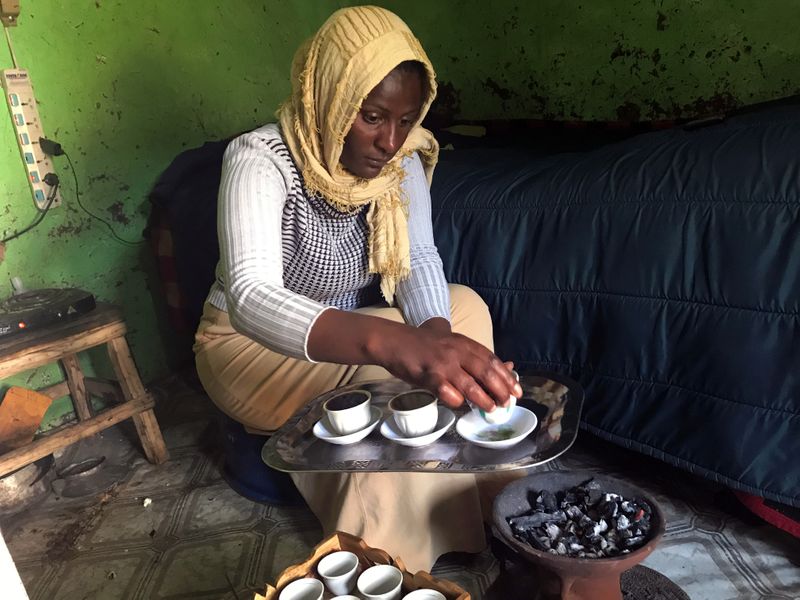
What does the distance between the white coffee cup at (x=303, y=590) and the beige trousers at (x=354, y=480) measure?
0.25 m

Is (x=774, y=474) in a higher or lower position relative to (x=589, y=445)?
higher

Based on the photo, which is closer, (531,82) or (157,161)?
(157,161)

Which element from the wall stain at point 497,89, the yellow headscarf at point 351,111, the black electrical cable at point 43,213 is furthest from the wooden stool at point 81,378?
the wall stain at point 497,89

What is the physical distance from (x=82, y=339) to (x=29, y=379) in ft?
1.27

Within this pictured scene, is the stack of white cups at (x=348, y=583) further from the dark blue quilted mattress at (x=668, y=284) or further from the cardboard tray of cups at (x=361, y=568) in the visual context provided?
the dark blue quilted mattress at (x=668, y=284)

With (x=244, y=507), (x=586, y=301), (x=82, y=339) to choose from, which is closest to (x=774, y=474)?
(x=586, y=301)

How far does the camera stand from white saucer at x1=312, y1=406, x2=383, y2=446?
34.5 inches

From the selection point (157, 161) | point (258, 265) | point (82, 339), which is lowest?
point (82, 339)

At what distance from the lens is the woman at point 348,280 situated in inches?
34.9

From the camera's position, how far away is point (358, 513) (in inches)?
41.1

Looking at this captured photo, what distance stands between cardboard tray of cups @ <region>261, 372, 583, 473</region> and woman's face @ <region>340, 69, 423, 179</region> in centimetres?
44

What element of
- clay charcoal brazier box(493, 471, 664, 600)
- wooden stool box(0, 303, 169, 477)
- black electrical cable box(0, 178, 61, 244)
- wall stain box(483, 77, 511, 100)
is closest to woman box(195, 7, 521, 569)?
clay charcoal brazier box(493, 471, 664, 600)

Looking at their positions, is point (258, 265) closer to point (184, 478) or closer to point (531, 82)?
point (184, 478)

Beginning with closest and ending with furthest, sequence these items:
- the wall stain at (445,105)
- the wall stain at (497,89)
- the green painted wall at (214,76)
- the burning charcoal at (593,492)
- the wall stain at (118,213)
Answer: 1. the burning charcoal at (593,492)
2. the green painted wall at (214,76)
3. the wall stain at (118,213)
4. the wall stain at (497,89)
5. the wall stain at (445,105)
